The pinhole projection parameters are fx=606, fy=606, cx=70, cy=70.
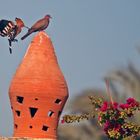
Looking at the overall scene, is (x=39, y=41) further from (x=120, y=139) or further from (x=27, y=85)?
(x=120, y=139)

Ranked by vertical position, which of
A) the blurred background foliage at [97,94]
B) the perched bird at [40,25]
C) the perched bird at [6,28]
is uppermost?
the perched bird at [6,28]

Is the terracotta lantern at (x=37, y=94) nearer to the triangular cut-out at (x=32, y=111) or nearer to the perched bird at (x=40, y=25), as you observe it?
the triangular cut-out at (x=32, y=111)

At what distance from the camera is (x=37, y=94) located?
45.6 ft

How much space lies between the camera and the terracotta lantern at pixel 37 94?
14.0m

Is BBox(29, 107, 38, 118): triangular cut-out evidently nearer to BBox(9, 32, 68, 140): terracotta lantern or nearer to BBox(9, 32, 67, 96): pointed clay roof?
BBox(9, 32, 68, 140): terracotta lantern

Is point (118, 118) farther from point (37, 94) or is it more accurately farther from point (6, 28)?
point (6, 28)

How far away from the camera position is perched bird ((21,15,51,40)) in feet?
48.0

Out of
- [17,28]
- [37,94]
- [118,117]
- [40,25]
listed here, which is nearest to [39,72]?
[37,94]

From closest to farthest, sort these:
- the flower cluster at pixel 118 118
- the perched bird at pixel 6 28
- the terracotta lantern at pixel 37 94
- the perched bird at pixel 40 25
A: 1. the perched bird at pixel 6 28
2. the flower cluster at pixel 118 118
3. the terracotta lantern at pixel 37 94
4. the perched bird at pixel 40 25

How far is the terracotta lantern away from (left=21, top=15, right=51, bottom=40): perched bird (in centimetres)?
44

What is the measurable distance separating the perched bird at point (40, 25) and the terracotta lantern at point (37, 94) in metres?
0.44

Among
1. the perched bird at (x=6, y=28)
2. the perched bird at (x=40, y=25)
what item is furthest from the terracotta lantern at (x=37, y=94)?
the perched bird at (x=6, y=28)

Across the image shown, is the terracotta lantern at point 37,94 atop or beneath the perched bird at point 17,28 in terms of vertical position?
beneath

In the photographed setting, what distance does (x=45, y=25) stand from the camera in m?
14.7
